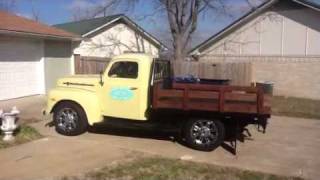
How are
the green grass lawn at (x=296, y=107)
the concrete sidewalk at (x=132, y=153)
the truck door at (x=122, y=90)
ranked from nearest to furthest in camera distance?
the concrete sidewalk at (x=132, y=153), the truck door at (x=122, y=90), the green grass lawn at (x=296, y=107)

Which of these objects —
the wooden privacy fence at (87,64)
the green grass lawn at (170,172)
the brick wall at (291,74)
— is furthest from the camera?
the brick wall at (291,74)

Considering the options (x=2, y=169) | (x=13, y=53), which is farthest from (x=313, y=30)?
(x=2, y=169)

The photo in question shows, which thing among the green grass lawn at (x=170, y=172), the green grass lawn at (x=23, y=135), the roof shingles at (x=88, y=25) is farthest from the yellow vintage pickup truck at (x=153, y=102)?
the roof shingles at (x=88, y=25)

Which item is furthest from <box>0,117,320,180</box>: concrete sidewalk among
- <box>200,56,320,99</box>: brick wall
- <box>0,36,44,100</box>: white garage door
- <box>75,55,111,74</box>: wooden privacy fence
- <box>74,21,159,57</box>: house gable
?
<box>74,21,159,57</box>: house gable

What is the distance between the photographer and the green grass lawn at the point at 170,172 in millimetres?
7773

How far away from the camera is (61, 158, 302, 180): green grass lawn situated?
7773 millimetres

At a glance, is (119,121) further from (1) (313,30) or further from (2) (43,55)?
(1) (313,30)

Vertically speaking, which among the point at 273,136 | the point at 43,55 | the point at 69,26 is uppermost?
the point at 69,26

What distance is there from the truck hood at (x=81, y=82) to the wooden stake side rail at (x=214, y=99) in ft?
5.78

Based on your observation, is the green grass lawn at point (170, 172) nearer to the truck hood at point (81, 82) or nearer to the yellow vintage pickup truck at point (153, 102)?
the yellow vintage pickup truck at point (153, 102)

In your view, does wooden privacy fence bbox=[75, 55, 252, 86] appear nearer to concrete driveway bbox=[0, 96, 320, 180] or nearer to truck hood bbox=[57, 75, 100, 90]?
concrete driveway bbox=[0, 96, 320, 180]

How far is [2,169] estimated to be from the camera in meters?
8.09

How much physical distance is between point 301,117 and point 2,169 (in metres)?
10.6

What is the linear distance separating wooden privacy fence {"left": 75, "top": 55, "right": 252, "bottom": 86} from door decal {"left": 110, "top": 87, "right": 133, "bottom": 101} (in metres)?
11.2
